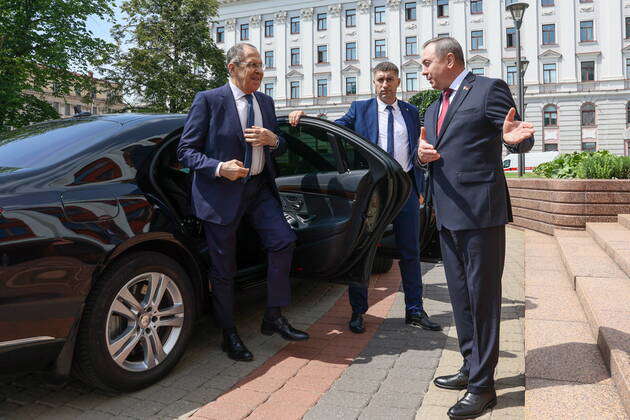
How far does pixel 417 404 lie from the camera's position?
2666 millimetres

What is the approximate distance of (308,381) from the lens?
2.97 metres

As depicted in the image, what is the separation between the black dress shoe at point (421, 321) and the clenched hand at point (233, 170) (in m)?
1.85

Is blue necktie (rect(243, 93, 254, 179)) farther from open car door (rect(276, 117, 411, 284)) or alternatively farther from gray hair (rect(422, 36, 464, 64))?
gray hair (rect(422, 36, 464, 64))

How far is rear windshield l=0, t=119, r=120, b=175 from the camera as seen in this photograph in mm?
2707

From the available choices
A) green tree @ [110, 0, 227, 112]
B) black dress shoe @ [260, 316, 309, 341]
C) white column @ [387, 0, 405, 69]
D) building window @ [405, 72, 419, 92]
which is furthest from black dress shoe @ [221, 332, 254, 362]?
white column @ [387, 0, 405, 69]

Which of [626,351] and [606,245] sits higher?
[606,245]

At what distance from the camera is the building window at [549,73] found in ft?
142

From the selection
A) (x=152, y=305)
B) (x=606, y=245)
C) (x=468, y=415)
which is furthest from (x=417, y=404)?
(x=606, y=245)

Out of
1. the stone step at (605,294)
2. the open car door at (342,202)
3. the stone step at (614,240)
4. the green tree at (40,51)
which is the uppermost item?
the green tree at (40,51)

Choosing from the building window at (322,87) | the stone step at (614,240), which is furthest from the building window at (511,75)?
the stone step at (614,240)

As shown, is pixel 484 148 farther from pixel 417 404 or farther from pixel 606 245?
pixel 606 245

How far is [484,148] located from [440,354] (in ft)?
5.12

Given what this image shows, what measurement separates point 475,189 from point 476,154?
172 mm

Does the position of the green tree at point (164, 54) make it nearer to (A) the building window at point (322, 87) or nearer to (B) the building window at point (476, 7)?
(A) the building window at point (322, 87)
